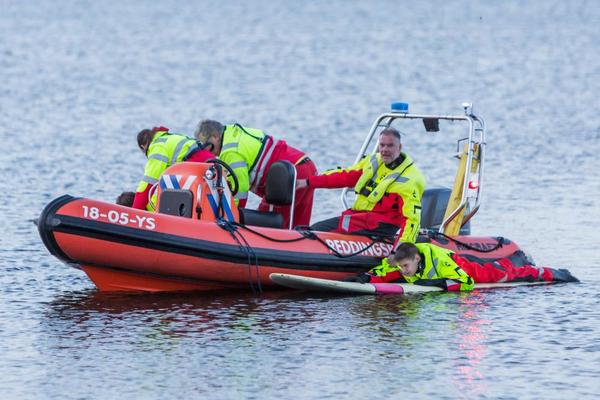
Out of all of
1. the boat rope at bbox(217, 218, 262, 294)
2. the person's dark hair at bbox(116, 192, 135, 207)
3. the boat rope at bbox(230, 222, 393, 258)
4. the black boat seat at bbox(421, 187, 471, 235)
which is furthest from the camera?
the black boat seat at bbox(421, 187, 471, 235)

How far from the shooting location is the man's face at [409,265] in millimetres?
10930

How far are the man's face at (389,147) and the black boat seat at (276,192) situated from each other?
72 centimetres

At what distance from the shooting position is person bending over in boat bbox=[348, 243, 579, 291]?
11.0 m

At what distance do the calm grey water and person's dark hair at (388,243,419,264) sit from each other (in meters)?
0.30

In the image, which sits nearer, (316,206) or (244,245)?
(244,245)

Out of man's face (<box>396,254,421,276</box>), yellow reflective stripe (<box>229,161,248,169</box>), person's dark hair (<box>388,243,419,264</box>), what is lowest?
man's face (<box>396,254,421,276</box>)

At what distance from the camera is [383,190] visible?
436 inches

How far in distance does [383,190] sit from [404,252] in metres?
0.48

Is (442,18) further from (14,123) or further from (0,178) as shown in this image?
(0,178)

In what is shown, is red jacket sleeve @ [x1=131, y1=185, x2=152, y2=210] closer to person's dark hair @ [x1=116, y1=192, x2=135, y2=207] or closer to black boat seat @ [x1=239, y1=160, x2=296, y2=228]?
person's dark hair @ [x1=116, y1=192, x2=135, y2=207]

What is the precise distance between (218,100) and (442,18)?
110 feet

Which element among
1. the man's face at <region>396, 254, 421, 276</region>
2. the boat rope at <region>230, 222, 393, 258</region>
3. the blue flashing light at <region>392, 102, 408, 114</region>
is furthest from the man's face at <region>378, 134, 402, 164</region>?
the blue flashing light at <region>392, 102, 408, 114</region>

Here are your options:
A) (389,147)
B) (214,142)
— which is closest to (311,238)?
(389,147)

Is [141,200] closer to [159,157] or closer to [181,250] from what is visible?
[159,157]
